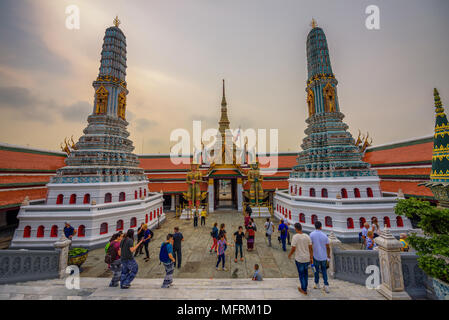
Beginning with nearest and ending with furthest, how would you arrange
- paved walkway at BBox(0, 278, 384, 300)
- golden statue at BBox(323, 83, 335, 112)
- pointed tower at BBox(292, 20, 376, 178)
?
paved walkway at BBox(0, 278, 384, 300)
pointed tower at BBox(292, 20, 376, 178)
golden statue at BBox(323, 83, 335, 112)

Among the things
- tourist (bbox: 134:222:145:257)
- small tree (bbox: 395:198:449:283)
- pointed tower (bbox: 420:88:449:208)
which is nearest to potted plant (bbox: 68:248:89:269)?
tourist (bbox: 134:222:145:257)

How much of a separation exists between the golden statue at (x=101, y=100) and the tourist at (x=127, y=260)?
14.4 metres

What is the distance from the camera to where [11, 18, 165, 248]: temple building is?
465 inches

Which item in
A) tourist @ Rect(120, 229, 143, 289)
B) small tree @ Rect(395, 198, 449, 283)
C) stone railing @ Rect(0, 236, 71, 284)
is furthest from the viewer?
stone railing @ Rect(0, 236, 71, 284)

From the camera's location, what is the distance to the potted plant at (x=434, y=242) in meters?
4.32

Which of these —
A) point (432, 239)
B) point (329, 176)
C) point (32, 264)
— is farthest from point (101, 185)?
point (329, 176)

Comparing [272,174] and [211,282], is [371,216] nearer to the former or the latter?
[211,282]

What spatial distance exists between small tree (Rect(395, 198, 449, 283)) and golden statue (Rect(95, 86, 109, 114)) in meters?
19.7

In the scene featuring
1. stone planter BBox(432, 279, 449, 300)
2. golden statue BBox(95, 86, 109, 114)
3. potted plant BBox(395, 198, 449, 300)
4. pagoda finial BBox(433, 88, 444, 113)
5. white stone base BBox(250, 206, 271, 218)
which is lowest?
white stone base BBox(250, 206, 271, 218)

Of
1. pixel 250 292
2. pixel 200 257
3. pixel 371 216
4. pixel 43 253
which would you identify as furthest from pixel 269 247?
pixel 43 253

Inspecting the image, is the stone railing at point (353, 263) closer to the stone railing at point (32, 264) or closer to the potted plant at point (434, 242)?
the potted plant at point (434, 242)

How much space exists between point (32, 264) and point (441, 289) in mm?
13062

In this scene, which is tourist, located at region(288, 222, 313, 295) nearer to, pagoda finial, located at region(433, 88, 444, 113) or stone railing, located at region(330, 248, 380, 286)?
stone railing, located at region(330, 248, 380, 286)

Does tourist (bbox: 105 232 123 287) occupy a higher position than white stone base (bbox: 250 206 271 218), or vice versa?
tourist (bbox: 105 232 123 287)
